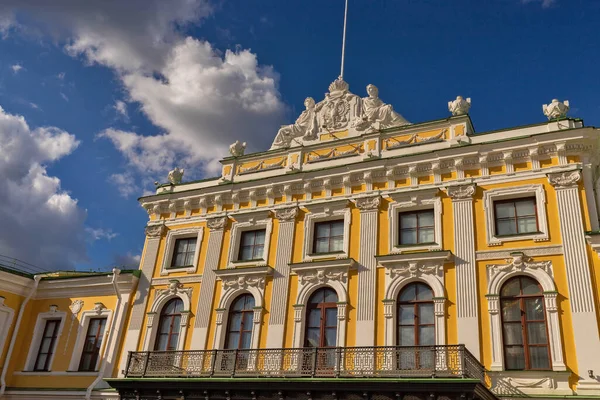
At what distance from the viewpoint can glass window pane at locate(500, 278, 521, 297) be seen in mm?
16625

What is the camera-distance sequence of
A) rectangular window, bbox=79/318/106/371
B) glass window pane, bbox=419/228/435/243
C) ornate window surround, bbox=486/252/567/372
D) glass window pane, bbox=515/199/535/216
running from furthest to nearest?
rectangular window, bbox=79/318/106/371 → glass window pane, bbox=419/228/435/243 → glass window pane, bbox=515/199/535/216 → ornate window surround, bbox=486/252/567/372

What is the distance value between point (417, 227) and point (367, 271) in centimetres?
224

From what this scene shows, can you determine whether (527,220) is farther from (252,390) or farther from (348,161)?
(252,390)

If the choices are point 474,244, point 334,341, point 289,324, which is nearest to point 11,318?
point 289,324

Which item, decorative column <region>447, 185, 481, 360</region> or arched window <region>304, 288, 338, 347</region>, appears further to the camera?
arched window <region>304, 288, 338, 347</region>

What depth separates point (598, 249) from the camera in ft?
52.1

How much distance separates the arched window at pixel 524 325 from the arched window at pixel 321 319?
17.6 feet

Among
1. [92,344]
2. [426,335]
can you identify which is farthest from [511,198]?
[92,344]

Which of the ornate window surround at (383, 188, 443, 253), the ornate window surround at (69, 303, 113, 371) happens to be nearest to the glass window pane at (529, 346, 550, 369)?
the ornate window surround at (383, 188, 443, 253)

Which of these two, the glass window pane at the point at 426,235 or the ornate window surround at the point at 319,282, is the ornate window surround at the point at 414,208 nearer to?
the glass window pane at the point at 426,235

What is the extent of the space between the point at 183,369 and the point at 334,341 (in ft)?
16.5

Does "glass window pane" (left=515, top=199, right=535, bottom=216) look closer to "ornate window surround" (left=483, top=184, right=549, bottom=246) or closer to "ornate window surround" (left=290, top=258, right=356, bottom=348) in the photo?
"ornate window surround" (left=483, top=184, right=549, bottom=246)

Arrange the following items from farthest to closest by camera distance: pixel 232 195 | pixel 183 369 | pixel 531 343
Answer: pixel 232 195 → pixel 183 369 → pixel 531 343

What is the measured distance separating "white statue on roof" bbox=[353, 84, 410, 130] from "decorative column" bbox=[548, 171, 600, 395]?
6.26 m
